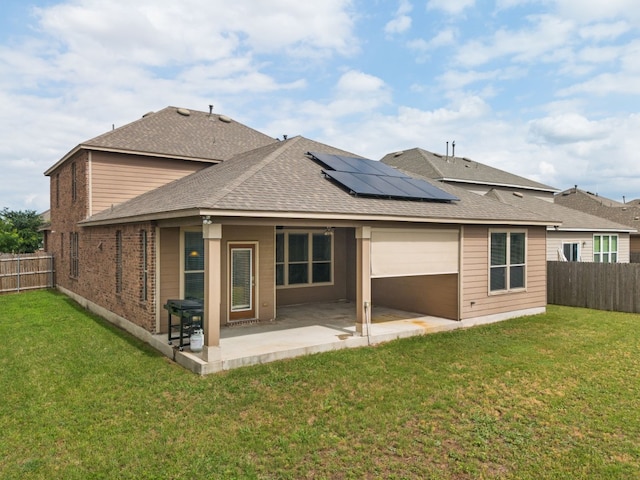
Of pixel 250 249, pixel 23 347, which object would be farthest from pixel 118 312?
pixel 250 249

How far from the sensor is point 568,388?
21.0ft

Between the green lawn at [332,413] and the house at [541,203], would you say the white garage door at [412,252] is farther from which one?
the house at [541,203]

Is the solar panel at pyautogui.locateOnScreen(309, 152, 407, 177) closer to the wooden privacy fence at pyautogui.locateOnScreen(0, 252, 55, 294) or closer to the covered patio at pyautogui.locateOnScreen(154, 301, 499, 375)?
the covered patio at pyautogui.locateOnScreen(154, 301, 499, 375)

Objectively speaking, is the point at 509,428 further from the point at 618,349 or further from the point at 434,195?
the point at 434,195

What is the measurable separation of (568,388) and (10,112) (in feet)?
70.0

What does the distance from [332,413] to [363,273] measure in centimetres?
396

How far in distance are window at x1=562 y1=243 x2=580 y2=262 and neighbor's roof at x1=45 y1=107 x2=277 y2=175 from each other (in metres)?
14.5

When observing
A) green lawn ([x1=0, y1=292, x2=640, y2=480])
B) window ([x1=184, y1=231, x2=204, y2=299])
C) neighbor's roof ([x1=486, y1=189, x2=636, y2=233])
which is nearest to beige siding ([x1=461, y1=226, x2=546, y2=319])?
green lawn ([x1=0, y1=292, x2=640, y2=480])

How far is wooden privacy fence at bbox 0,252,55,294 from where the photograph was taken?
17.0 metres

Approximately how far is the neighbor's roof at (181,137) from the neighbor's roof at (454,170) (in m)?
8.50

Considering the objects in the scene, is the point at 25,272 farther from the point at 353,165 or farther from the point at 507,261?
the point at 507,261

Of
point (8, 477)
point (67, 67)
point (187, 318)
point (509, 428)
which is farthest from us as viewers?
point (67, 67)

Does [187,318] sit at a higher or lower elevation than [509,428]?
higher

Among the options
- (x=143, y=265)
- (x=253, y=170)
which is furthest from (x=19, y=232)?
(x=253, y=170)
